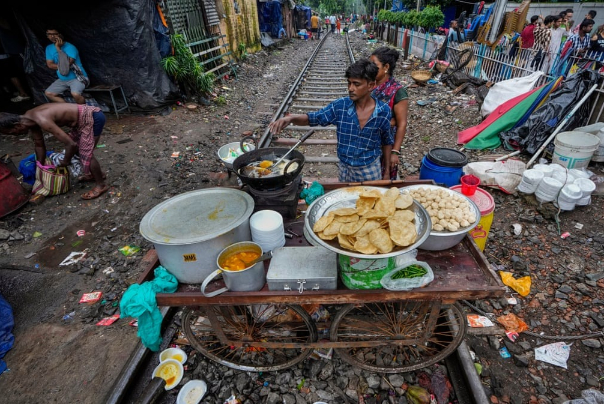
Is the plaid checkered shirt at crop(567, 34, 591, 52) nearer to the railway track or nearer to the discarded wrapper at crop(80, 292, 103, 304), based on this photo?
the railway track

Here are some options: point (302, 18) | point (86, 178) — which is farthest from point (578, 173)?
point (302, 18)

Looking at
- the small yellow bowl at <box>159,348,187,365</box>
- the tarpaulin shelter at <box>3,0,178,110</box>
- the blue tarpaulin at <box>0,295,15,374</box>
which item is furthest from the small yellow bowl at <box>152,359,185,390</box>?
the tarpaulin shelter at <box>3,0,178,110</box>

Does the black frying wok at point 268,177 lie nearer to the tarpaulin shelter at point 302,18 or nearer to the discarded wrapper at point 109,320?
the discarded wrapper at point 109,320

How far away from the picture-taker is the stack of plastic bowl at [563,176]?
4.91 m

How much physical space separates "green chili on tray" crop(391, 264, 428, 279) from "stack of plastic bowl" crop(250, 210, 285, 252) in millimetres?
923

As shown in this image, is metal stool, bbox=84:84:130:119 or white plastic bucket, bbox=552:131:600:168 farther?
metal stool, bbox=84:84:130:119

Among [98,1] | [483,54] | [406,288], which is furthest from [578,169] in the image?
[98,1]

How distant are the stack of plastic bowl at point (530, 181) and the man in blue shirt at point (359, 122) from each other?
3.07 meters

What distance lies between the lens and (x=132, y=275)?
4207mm

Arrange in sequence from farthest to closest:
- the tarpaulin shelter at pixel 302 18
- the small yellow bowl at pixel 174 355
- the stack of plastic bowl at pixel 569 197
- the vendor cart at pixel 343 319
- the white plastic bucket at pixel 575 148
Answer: the tarpaulin shelter at pixel 302 18
the white plastic bucket at pixel 575 148
the stack of plastic bowl at pixel 569 197
the small yellow bowl at pixel 174 355
the vendor cart at pixel 343 319

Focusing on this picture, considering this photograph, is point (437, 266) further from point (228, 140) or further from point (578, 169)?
point (228, 140)

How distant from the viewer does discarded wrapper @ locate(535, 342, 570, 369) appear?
10.0 ft

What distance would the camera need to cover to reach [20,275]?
4320mm

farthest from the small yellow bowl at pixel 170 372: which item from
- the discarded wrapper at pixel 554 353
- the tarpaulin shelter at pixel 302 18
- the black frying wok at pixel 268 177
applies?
the tarpaulin shelter at pixel 302 18
